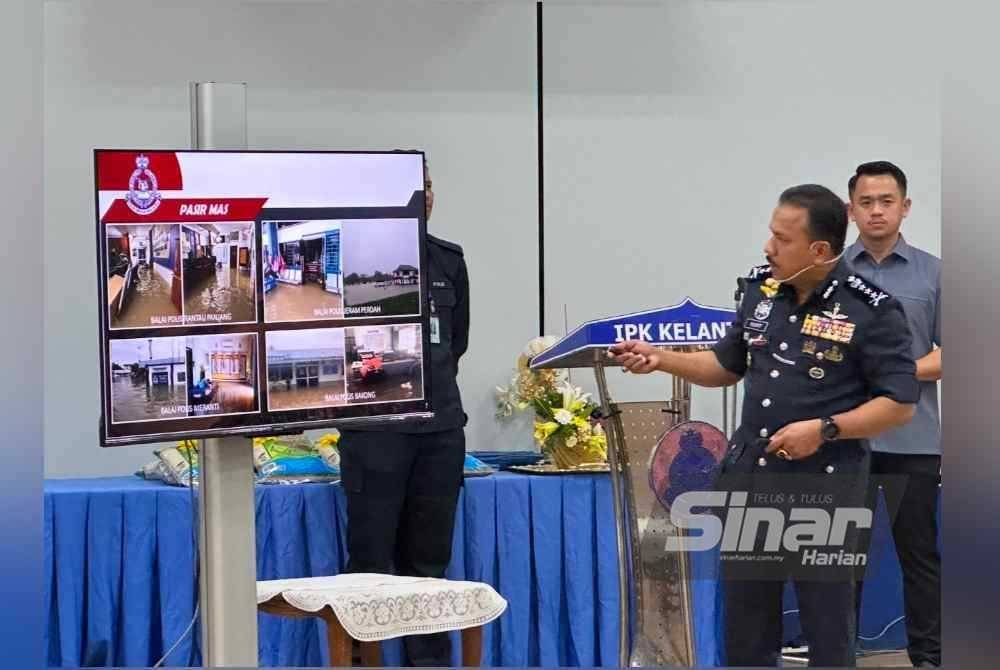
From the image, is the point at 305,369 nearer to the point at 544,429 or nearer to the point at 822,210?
the point at 544,429

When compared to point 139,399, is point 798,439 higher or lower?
lower

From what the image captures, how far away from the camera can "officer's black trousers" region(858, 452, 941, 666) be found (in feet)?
12.2

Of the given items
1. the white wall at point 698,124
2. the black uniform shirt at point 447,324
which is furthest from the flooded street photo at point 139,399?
the white wall at point 698,124

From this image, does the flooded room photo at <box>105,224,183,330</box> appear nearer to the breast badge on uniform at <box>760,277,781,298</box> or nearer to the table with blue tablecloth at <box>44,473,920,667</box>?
the table with blue tablecloth at <box>44,473,920,667</box>

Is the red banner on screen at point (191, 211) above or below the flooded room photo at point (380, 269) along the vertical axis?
above

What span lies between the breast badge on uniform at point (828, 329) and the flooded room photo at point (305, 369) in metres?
1.24

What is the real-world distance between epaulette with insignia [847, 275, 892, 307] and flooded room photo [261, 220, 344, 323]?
52.7 inches

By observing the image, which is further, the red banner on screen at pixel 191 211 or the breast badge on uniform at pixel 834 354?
the breast badge on uniform at pixel 834 354

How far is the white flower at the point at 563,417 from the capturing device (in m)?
3.86

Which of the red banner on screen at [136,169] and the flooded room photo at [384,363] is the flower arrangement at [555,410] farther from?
the red banner on screen at [136,169]

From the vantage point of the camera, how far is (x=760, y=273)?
11.8 ft

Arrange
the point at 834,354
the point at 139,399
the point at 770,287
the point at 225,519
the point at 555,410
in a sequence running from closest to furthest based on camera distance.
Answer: the point at 139,399 → the point at 225,519 → the point at 834,354 → the point at 770,287 → the point at 555,410

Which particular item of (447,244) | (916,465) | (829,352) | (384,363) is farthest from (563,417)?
(384,363)

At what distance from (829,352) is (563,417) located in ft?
2.80
